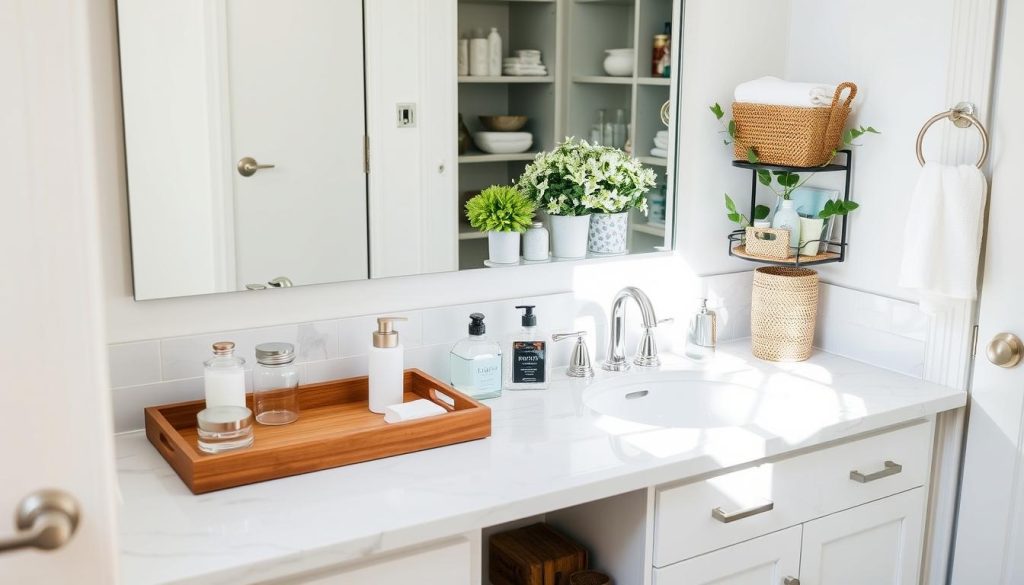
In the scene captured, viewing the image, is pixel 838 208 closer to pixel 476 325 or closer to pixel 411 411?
pixel 476 325

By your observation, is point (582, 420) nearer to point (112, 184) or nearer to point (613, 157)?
point (613, 157)

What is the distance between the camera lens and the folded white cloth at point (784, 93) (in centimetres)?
208

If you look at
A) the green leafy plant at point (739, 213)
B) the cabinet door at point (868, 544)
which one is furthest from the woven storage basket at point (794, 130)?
the cabinet door at point (868, 544)

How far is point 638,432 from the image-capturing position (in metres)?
1.77

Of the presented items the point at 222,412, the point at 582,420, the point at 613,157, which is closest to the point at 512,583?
the point at 582,420

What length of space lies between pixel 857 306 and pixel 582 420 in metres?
0.84

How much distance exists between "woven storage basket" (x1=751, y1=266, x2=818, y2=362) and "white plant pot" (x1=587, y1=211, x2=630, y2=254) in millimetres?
351

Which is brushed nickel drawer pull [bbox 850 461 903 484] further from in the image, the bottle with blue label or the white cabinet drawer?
the bottle with blue label

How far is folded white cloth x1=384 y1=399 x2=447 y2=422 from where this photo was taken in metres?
1.69

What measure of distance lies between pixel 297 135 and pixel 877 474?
1.30 m

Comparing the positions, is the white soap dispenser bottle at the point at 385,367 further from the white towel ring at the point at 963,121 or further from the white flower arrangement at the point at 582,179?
the white towel ring at the point at 963,121

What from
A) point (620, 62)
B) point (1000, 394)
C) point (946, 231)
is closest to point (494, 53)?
point (620, 62)

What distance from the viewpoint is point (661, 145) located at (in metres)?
2.22

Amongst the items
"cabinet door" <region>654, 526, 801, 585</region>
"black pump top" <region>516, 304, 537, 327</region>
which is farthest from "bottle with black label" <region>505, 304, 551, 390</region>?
"cabinet door" <region>654, 526, 801, 585</region>
